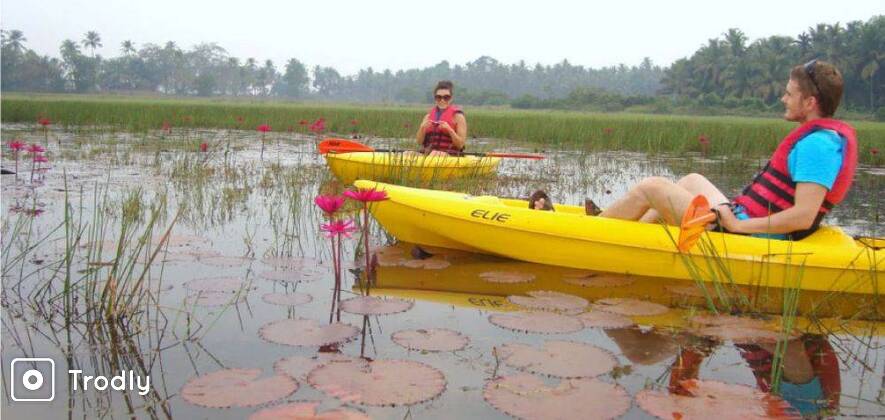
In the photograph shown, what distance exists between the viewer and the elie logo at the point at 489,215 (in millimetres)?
3549

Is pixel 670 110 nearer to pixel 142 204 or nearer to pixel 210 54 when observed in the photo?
pixel 142 204

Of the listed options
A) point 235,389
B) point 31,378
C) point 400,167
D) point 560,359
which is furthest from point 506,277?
point 400,167

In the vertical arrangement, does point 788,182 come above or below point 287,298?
above

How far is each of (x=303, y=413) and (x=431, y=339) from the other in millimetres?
731

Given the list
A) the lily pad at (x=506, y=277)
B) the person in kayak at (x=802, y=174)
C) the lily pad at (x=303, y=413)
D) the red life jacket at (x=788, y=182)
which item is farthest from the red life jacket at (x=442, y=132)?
the lily pad at (x=303, y=413)

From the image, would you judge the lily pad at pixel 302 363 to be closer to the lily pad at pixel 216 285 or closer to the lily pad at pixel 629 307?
the lily pad at pixel 216 285

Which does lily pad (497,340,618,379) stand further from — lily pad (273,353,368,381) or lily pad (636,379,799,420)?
lily pad (273,353,368,381)

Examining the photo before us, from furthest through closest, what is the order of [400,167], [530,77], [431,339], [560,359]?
[530,77]
[400,167]
[431,339]
[560,359]

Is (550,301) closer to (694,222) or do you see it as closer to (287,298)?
(694,222)

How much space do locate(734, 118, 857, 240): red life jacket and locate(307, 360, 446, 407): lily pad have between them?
176cm

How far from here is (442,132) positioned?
6.63 meters

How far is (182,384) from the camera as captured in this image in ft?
6.55

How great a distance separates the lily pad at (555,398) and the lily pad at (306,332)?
0.61 m

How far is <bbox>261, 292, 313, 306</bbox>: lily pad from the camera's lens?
278cm
